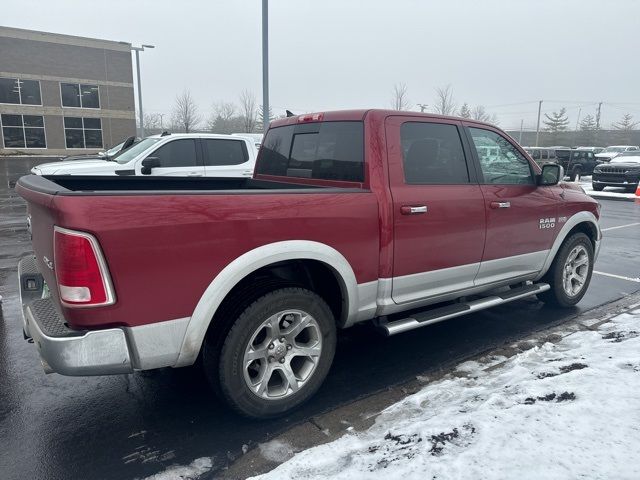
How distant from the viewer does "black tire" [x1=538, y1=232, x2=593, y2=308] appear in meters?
4.99

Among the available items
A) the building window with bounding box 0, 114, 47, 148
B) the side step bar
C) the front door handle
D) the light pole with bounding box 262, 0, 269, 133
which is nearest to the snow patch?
the side step bar

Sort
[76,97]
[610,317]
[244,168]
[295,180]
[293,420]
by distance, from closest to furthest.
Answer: [293,420], [295,180], [610,317], [244,168], [76,97]

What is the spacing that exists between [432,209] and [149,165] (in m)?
5.99

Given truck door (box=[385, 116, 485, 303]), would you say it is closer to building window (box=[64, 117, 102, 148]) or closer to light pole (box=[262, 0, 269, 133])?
light pole (box=[262, 0, 269, 133])

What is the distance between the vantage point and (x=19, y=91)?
129ft

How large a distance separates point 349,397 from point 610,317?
125 inches

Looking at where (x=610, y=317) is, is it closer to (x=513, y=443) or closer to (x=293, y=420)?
(x=513, y=443)

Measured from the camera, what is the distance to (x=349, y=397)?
3.40 metres

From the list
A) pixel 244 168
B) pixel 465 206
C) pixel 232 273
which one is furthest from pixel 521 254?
pixel 244 168

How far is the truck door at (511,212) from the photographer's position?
4148 millimetres

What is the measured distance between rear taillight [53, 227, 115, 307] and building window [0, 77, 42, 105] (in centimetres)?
4515

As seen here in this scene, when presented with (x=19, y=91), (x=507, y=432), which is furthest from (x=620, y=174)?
(x=19, y=91)

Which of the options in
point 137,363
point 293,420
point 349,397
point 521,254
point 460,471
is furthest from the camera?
point 521,254

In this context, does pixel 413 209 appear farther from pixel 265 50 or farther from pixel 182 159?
pixel 265 50
